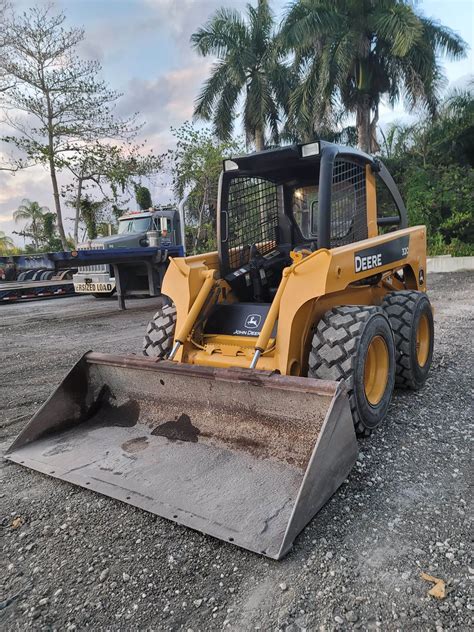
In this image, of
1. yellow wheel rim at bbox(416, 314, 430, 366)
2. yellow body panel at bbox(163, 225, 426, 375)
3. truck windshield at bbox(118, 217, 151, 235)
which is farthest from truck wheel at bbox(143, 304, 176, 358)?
truck windshield at bbox(118, 217, 151, 235)

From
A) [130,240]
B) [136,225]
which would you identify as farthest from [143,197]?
[130,240]

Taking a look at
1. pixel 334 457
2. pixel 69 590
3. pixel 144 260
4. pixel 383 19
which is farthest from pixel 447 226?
pixel 69 590

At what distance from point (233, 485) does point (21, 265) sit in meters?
8.05

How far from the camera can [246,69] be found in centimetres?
2225

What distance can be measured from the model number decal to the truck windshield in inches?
365

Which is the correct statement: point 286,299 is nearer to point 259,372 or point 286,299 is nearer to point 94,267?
point 259,372

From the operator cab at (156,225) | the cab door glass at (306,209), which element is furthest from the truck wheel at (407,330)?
the operator cab at (156,225)

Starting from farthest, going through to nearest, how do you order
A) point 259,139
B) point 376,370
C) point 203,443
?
point 259,139 < point 376,370 < point 203,443

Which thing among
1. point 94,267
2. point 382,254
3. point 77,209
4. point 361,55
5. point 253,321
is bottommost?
point 253,321

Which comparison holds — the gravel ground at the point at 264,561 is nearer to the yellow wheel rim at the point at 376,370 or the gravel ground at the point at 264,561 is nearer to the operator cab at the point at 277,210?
the yellow wheel rim at the point at 376,370

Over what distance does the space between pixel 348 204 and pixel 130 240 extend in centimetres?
912

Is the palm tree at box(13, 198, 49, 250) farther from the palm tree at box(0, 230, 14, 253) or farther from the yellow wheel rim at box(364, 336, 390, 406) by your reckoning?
the yellow wheel rim at box(364, 336, 390, 406)

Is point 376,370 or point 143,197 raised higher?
point 143,197

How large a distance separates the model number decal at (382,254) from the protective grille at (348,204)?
0.89ft
